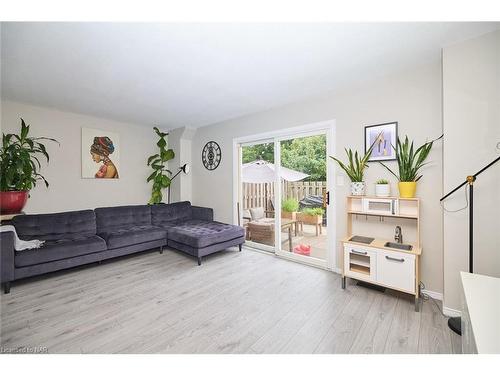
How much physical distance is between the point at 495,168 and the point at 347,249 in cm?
143

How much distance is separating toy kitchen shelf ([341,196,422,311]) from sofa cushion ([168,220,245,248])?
1.81m

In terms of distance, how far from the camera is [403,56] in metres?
A: 2.19

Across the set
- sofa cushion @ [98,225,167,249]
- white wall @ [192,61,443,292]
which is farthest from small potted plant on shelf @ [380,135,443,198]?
sofa cushion @ [98,225,167,249]

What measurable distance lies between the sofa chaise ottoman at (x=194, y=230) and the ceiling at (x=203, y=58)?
2052 millimetres

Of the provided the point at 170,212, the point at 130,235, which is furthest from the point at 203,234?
the point at 170,212

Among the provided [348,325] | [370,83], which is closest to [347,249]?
[348,325]

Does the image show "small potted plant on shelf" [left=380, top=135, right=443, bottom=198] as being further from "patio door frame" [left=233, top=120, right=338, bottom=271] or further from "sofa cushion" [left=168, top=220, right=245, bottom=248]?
"sofa cushion" [left=168, top=220, right=245, bottom=248]

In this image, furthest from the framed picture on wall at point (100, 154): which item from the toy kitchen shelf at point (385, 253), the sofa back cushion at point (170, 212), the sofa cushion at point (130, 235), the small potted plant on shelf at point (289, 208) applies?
the toy kitchen shelf at point (385, 253)

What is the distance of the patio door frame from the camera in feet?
10.00

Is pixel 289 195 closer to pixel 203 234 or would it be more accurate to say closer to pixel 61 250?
pixel 203 234

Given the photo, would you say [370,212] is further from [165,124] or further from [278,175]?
[165,124]

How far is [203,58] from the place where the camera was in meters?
2.18

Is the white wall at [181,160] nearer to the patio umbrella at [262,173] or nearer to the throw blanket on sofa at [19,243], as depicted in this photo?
the patio umbrella at [262,173]

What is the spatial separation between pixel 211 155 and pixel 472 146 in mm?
3941
